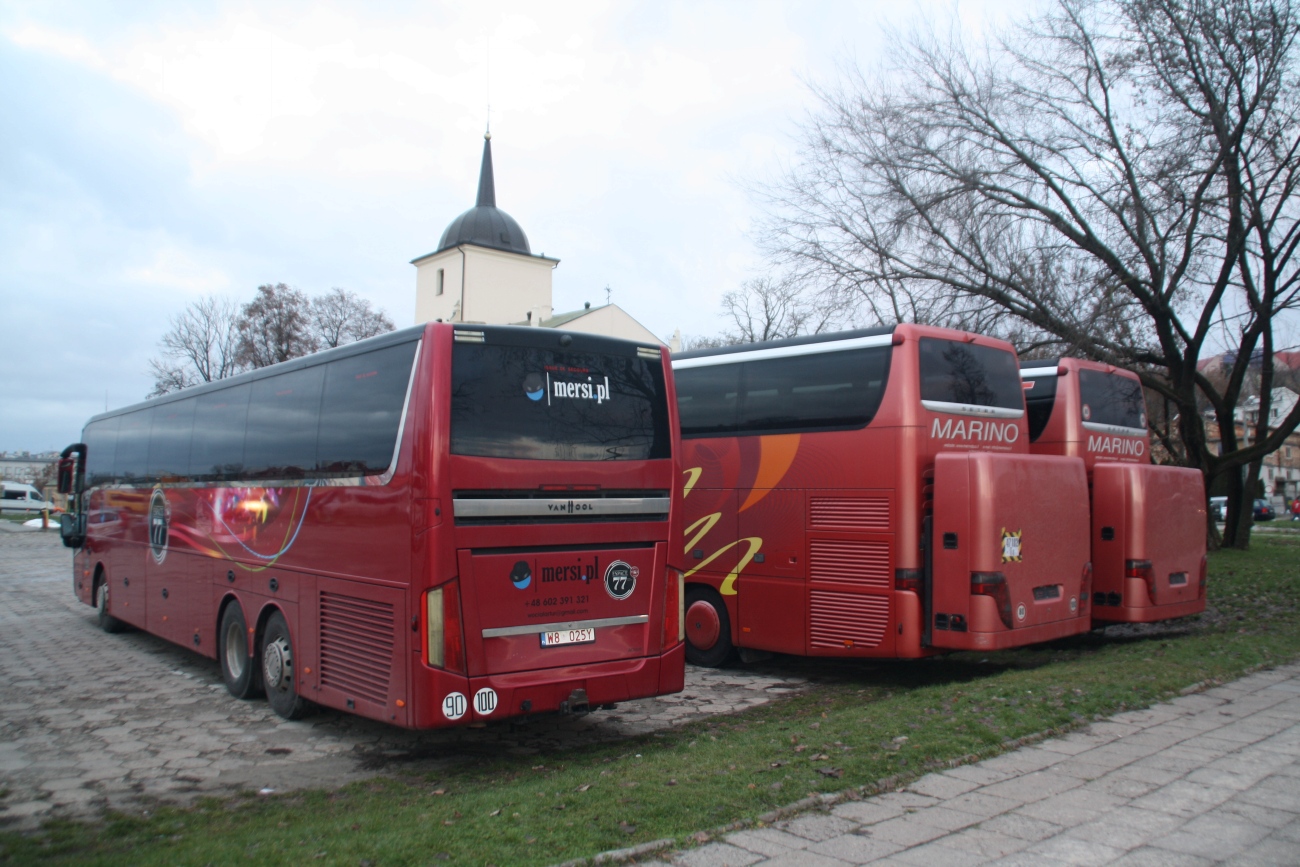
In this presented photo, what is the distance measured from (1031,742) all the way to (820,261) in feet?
48.1

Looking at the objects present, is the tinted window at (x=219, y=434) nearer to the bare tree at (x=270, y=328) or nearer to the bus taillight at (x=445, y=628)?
the bus taillight at (x=445, y=628)

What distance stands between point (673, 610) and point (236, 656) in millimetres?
4712

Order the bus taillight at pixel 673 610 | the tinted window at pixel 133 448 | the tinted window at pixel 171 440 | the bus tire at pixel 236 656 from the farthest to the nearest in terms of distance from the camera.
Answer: the tinted window at pixel 133 448 < the tinted window at pixel 171 440 < the bus tire at pixel 236 656 < the bus taillight at pixel 673 610

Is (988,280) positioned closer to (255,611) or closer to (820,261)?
(820,261)

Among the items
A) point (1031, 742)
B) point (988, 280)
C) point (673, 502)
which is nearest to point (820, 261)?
point (988, 280)

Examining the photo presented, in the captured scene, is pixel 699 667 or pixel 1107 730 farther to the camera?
pixel 699 667

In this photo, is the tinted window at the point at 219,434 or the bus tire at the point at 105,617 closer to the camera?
the tinted window at the point at 219,434

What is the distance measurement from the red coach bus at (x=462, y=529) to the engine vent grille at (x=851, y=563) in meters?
2.60

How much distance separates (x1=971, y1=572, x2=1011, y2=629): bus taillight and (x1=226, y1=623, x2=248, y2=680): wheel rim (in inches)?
274

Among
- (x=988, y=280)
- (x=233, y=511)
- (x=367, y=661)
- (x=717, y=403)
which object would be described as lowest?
(x=367, y=661)

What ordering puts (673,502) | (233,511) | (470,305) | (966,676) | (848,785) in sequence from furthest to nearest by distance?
(470,305) → (966,676) → (233,511) → (673,502) → (848,785)

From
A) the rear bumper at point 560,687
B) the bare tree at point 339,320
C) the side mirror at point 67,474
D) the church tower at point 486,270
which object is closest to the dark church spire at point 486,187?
the church tower at point 486,270

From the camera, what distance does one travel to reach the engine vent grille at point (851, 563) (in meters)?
9.66

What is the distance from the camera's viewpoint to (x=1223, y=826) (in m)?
5.24
